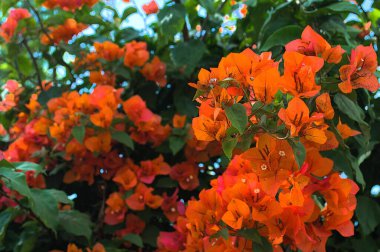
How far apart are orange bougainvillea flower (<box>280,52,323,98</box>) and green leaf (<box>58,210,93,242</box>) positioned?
2.25 feet

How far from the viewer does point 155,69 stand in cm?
166

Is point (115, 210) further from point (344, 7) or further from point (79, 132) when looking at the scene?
point (344, 7)

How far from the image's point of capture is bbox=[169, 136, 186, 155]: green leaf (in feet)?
4.80

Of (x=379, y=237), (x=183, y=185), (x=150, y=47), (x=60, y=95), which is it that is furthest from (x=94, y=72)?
(x=379, y=237)

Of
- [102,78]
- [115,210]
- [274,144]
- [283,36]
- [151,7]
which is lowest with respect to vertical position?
[115,210]

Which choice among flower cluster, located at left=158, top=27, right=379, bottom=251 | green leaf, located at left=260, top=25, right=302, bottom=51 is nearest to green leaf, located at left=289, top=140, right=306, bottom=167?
flower cluster, located at left=158, top=27, right=379, bottom=251

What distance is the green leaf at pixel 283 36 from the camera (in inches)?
48.4

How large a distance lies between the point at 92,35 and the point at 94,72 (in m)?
0.18

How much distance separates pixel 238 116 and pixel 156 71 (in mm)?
963

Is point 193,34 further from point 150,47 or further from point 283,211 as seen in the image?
point 283,211

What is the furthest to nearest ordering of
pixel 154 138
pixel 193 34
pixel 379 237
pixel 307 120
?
pixel 193 34, pixel 154 138, pixel 379 237, pixel 307 120

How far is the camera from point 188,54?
161cm

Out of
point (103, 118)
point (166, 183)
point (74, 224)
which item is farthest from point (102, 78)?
point (74, 224)

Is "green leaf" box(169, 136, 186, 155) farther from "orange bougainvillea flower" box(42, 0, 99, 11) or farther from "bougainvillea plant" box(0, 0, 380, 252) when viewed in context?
"orange bougainvillea flower" box(42, 0, 99, 11)
